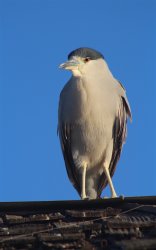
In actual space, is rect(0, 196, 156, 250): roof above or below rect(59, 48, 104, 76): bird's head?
below

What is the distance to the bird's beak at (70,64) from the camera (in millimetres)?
5889

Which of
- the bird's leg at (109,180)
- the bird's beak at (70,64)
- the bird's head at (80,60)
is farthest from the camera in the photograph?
the bird's head at (80,60)

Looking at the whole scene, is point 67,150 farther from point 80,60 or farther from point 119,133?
point 80,60

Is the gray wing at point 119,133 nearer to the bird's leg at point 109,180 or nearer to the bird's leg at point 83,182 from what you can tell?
the bird's leg at point 109,180

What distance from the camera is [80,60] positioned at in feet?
20.4

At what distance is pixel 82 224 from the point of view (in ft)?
10.5

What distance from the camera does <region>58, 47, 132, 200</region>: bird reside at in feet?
20.1

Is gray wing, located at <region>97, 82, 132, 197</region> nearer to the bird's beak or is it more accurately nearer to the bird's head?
the bird's head

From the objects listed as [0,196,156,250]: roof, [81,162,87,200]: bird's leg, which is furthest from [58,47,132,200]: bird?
[0,196,156,250]: roof

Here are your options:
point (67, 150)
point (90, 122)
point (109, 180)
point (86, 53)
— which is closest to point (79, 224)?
point (109, 180)

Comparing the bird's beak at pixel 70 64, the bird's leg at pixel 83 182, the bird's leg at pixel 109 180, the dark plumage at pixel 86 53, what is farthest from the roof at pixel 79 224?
the dark plumage at pixel 86 53

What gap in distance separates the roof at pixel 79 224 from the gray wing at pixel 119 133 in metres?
2.62

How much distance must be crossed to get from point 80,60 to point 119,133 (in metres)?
0.97

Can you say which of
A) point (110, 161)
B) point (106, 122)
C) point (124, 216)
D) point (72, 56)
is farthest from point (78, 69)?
point (124, 216)
